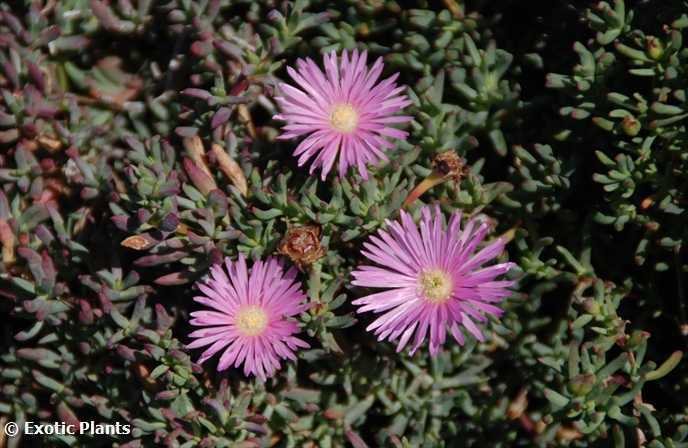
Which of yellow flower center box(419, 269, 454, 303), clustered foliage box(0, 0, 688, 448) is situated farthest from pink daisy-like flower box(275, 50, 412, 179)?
yellow flower center box(419, 269, 454, 303)

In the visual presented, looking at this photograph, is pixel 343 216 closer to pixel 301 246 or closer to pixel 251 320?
pixel 301 246

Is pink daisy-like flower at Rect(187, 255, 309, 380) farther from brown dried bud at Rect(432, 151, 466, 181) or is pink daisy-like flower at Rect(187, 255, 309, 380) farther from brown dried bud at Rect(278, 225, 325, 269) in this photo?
brown dried bud at Rect(432, 151, 466, 181)

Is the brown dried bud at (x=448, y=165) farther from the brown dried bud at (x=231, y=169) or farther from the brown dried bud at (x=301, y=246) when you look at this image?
the brown dried bud at (x=231, y=169)

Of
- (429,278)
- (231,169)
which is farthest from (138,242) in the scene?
(429,278)

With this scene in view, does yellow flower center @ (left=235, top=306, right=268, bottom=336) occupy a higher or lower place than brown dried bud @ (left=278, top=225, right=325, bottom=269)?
lower

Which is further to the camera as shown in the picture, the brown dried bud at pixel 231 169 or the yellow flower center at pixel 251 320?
the brown dried bud at pixel 231 169

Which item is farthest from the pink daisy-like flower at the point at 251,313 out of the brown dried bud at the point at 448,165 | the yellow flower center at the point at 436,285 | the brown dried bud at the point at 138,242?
the brown dried bud at the point at 448,165

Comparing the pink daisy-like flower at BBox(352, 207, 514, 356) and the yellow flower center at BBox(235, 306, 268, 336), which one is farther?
the yellow flower center at BBox(235, 306, 268, 336)
